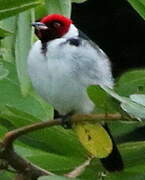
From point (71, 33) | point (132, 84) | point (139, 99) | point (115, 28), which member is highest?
point (139, 99)

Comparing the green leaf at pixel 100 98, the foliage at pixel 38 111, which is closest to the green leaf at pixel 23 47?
the foliage at pixel 38 111

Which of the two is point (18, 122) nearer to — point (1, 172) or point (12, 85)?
point (1, 172)

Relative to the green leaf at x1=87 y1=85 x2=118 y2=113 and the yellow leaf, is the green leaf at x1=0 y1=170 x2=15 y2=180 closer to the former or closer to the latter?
the yellow leaf

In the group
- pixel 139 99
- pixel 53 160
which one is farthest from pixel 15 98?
pixel 139 99

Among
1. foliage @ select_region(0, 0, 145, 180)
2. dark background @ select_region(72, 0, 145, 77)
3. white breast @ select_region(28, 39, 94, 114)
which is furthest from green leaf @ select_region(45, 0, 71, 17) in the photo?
dark background @ select_region(72, 0, 145, 77)

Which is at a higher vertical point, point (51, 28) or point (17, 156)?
point (17, 156)

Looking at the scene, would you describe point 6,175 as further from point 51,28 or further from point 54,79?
point 51,28

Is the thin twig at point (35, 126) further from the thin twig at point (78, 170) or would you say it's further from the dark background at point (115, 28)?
the dark background at point (115, 28)
